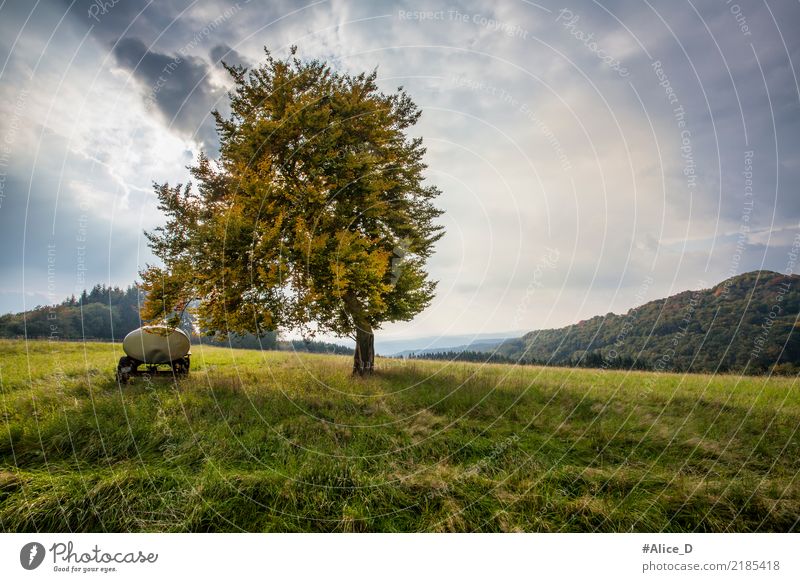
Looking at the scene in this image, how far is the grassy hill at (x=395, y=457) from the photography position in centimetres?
459

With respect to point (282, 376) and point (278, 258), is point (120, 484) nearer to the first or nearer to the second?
point (278, 258)

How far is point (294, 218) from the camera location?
1020 cm

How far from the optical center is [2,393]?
28.8ft

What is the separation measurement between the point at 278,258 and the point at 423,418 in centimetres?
654

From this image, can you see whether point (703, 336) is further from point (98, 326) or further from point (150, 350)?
point (98, 326)

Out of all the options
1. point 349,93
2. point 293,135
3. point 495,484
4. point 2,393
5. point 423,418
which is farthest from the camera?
point 349,93

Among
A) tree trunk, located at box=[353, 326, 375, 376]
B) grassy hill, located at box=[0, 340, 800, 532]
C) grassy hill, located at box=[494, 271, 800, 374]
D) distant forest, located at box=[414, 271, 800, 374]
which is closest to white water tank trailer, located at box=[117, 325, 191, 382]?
grassy hill, located at box=[0, 340, 800, 532]
